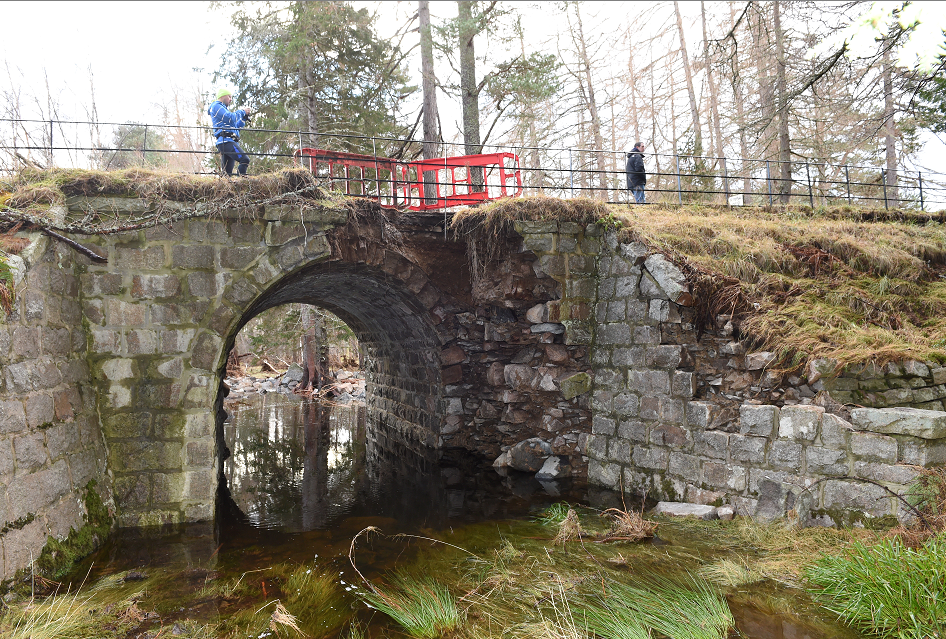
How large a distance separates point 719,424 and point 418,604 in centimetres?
387

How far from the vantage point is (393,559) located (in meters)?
5.60

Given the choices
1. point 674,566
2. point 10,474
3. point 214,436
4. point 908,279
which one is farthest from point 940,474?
point 10,474

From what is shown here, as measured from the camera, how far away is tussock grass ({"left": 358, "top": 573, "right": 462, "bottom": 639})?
4.02 m

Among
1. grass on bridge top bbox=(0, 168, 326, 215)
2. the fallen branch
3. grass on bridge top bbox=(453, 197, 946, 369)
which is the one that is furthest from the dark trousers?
grass on bridge top bbox=(453, 197, 946, 369)

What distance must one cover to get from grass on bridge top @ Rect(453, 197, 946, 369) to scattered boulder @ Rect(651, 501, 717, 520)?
1795 millimetres

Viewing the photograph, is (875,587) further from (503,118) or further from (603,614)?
(503,118)

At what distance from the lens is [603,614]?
3.92 metres

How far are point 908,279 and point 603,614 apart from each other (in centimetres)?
642

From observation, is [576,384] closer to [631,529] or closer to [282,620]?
[631,529]

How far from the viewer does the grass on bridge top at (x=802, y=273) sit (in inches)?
225

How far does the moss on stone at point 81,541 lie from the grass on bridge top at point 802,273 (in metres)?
5.71

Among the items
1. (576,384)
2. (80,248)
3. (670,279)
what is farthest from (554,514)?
(80,248)

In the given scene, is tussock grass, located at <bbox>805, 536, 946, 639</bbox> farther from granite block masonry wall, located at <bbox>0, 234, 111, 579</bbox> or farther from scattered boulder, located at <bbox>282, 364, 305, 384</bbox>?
scattered boulder, located at <bbox>282, 364, 305, 384</bbox>

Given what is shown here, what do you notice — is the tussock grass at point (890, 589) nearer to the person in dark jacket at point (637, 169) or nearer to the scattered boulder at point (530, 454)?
the scattered boulder at point (530, 454)
